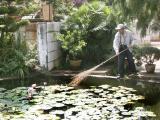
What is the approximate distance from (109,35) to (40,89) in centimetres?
400

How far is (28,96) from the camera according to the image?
28.3ft

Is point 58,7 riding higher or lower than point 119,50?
higher

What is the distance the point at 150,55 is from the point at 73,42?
2.50m

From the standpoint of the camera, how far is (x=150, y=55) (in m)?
11.3

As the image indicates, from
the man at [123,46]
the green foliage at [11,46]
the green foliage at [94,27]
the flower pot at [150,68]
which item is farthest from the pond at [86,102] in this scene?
the green foliage at [94,27]

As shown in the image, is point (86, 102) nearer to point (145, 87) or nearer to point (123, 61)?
point (145, 87)

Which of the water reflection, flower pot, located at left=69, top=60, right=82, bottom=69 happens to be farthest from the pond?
flower pot, located at left=69, top=60, right=82, bottom=69

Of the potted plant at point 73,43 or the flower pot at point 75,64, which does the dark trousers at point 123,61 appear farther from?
the flower pot at point 75,64

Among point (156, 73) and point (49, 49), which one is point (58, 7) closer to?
point (49, 49)

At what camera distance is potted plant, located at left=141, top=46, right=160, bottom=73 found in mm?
11188

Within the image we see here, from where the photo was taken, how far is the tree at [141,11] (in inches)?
383

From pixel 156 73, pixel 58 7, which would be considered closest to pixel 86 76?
pixel 156 73

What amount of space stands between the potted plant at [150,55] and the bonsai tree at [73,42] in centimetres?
196

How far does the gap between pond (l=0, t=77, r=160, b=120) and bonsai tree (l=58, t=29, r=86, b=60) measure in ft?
6.45
